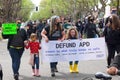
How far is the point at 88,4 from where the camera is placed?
70.5 m

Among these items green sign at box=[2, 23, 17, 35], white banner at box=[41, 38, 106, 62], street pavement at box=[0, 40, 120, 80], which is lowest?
street pavement at box=[0, 40, 120, 80]

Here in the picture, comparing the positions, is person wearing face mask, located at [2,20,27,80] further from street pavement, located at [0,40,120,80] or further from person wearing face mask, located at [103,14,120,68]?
person wearing face mask, located at [103,14,120,68]

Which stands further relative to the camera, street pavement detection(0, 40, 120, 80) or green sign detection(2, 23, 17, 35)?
street pavement detection(0, 40, 120, 80)

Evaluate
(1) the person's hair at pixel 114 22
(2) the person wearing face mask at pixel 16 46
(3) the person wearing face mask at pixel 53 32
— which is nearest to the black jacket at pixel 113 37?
(1) the person's hair at pixel 114 22

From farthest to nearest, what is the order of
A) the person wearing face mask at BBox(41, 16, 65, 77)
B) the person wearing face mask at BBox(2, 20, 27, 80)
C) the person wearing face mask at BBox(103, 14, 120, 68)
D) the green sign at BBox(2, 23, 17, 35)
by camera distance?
the person wearing face mask at BBox(103, 14, 120, 68) < the person wearing face mask at BBox(41, 16, 65, 77) < the green sign at BBox(2, 23, 17, 35) < the person wearing face mask at BBox(2, 20, 27, 80)

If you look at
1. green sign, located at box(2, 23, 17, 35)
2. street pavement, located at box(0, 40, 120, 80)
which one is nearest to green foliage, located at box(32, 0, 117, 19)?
street pavement, located at box(0, 40, 120, 80)

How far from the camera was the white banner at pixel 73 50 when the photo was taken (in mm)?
12000

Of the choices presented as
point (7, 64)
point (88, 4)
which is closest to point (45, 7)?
point (88, 4)

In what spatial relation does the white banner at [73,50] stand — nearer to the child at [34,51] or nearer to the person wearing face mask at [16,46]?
the child at [34,51]

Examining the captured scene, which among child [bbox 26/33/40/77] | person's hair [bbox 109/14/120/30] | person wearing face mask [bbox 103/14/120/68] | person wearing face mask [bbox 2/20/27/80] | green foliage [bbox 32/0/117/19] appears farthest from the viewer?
green foliage [bbox 32/0/117/19]

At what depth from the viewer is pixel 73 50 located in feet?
40.6

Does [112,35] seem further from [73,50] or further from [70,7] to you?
[70,7]

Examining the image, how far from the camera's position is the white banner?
12.0 metres

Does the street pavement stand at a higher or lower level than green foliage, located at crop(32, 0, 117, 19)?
higher
